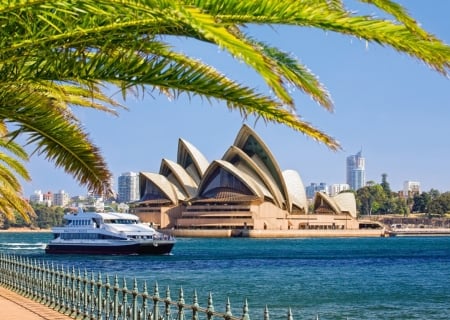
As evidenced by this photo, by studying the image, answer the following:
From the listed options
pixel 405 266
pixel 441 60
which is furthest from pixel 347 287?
pixel 441 60

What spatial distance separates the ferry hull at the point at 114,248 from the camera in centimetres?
6644

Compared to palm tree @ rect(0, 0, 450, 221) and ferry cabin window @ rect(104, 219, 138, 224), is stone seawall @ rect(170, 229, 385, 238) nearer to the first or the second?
ferry cabin window @ rect(104, 219, 138, 224)

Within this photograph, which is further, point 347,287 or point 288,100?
point 347,287

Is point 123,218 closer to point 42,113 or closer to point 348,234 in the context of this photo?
point 42,113

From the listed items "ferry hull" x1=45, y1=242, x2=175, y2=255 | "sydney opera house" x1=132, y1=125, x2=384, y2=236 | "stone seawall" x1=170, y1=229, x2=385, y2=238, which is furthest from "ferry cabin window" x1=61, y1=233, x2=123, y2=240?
"stone seawall" x1=170, y1=229, x2=385, y2=238

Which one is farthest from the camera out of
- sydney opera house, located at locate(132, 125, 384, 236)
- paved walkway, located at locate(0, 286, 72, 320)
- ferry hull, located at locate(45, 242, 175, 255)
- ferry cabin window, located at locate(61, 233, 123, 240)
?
sydney opera house, located at locate(132, 125, 384, 236)

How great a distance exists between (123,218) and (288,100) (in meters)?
64.9

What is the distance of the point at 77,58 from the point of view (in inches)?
293

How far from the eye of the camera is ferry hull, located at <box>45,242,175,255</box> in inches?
2616

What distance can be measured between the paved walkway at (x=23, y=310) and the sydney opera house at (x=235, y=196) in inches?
3113

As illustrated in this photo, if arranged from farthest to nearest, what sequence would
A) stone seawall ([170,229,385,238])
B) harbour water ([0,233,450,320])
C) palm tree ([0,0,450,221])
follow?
stone seawall ([170,229,385,238]), harbour water ([0,233,450,320]), palm tree ([0,0,450,221])

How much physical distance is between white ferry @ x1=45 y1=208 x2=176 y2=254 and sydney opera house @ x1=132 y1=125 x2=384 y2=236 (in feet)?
94.6

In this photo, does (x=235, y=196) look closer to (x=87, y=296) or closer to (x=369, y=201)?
(x=369, y=201)

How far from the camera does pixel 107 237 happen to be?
221 feet
